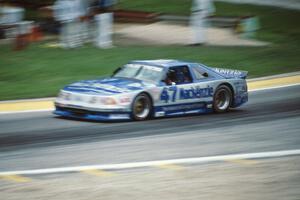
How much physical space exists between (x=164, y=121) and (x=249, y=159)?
4.17 meters

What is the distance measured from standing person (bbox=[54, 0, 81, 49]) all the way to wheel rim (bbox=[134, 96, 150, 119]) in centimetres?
1031

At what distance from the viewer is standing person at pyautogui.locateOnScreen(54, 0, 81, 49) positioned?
2503 centimetres

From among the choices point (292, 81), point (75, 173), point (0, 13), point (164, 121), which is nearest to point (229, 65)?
point (292, 81)

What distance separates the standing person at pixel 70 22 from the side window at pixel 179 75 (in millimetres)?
9505

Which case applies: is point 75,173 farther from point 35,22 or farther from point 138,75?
point 35,22

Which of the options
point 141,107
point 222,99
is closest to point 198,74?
point 222,99

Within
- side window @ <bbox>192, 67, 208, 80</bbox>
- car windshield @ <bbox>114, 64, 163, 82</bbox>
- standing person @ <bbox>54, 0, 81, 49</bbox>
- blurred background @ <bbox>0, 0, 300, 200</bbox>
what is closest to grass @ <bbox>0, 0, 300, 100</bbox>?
blurred background @ <bbox>0, 0, 300, 200</bbox>

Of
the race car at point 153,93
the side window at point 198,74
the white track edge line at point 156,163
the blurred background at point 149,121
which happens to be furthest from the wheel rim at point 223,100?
the white track edge line at point 156,163

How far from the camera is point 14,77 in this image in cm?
2056

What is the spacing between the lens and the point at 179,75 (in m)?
15.9

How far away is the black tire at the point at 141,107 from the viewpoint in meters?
14.8

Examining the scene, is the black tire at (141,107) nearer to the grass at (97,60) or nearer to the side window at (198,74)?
the side window at (198,74)

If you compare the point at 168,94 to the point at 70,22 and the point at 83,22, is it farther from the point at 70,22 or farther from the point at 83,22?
the point at 83,22

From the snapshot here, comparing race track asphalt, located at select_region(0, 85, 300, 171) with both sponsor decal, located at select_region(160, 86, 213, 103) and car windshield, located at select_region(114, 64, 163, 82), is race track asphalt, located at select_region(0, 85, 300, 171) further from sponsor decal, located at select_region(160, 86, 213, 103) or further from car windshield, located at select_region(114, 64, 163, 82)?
car windshield, located at select_region(114, 64, 163, 82)
